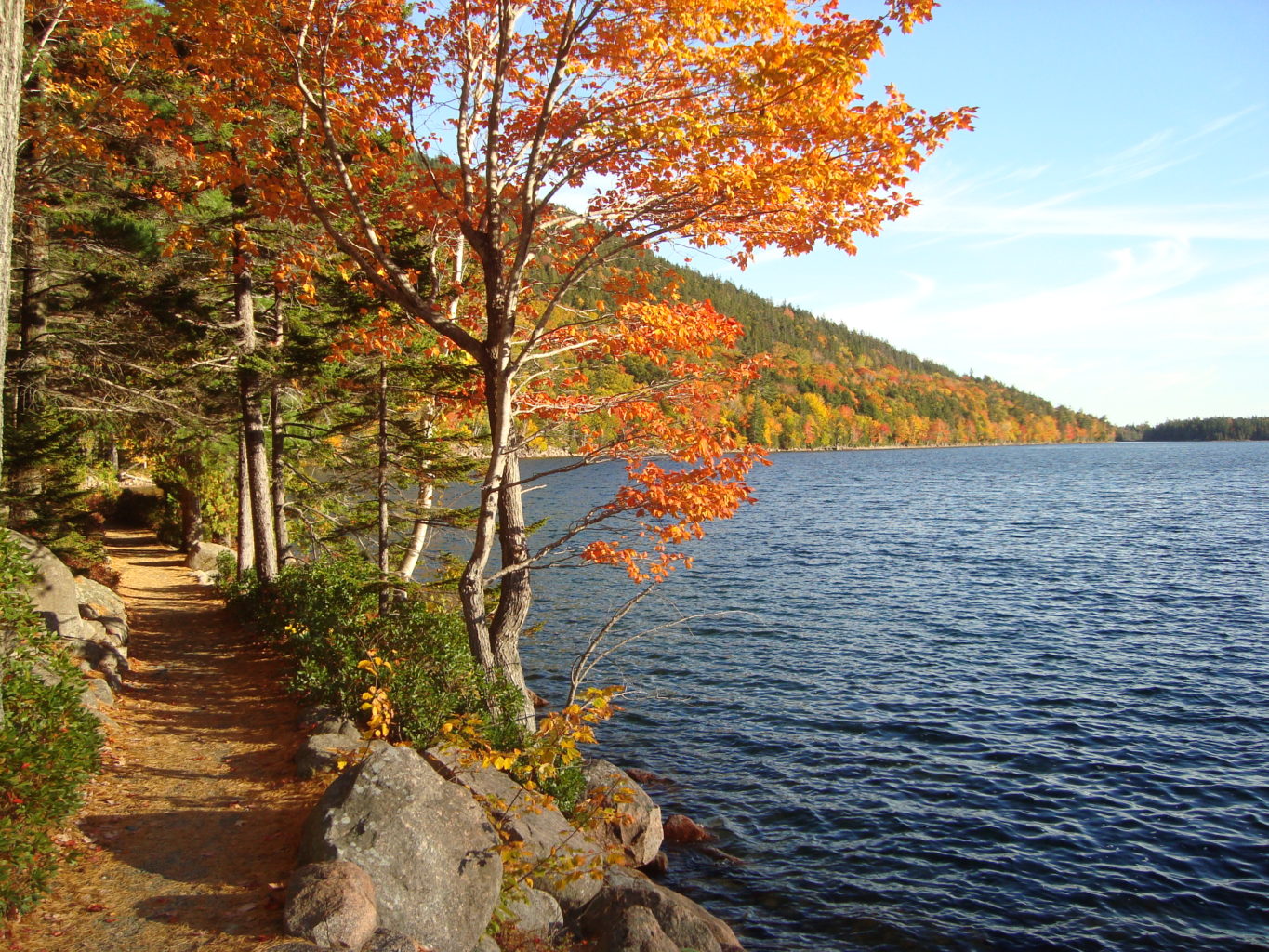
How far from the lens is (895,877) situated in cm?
1123

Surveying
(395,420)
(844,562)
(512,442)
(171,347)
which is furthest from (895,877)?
(844,562)

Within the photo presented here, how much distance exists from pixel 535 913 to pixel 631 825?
3.74 meters

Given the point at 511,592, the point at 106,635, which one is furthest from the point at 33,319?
the point at 511,592

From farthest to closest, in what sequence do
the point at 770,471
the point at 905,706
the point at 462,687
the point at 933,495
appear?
the point at 770,471, the point at 933,495, the point at 905,706, the point at 462,687

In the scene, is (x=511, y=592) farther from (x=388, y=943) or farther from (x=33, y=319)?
(x=33, y=319)

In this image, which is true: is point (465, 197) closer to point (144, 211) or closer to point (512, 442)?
point (512, 442)

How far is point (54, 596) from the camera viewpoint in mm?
11695

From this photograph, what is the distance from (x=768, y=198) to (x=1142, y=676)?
653 inches

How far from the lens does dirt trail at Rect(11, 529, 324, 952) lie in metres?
5.68

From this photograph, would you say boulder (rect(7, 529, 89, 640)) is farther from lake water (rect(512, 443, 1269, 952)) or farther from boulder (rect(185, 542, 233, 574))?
boulder (rect(185, 542, 233, 574))

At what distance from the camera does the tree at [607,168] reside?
744 cm

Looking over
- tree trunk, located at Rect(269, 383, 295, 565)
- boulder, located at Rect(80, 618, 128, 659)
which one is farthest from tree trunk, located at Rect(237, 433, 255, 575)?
boulder, located at Rect(80, 618, 128, 659)

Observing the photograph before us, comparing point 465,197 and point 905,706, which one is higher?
point 465,197

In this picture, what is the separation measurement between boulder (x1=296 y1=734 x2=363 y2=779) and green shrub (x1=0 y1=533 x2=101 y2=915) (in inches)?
73.8
